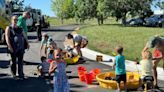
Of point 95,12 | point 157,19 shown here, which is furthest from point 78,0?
point 157,19

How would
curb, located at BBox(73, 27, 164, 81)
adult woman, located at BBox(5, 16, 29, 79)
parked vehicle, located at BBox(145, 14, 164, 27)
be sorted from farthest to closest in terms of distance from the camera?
parked vehicle, located at BBox(145, 14, 164, 27)
curb, located at BBox(73, 27, 164, 81)
adult woman, located at BBox(5, 16, 29, 79)

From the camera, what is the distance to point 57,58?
9.80m

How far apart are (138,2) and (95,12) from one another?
13.1 m

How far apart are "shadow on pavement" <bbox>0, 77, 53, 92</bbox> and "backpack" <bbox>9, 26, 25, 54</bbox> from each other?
914 mm

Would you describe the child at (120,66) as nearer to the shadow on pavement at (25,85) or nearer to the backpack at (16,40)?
the shadow on pavement at (25,85)

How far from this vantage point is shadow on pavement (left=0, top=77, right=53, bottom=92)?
12.2m

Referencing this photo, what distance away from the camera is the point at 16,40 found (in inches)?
536

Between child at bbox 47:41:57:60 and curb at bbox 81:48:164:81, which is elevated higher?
child at bbox 47:41:57:60

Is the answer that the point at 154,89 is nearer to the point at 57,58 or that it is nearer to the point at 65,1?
the point at 57,58

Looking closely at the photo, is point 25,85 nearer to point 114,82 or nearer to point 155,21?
point 114,82

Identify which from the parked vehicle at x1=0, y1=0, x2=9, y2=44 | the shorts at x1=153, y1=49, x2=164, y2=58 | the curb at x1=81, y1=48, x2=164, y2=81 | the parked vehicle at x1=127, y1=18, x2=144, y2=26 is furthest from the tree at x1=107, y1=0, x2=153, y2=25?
the shorts at x1=153, y1=49, x2=164, y2=58

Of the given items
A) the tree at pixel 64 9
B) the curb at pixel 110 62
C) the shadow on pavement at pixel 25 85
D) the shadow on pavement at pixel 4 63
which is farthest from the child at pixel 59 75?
the tree at pixel 64 9

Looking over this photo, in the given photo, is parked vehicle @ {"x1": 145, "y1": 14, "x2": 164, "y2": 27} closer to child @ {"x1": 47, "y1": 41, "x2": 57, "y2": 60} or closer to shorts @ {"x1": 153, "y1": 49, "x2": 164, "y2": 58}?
child @ {"x1": 47, "y1": 41, "x2": 57, "y2": 60}

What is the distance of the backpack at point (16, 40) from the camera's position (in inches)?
537
